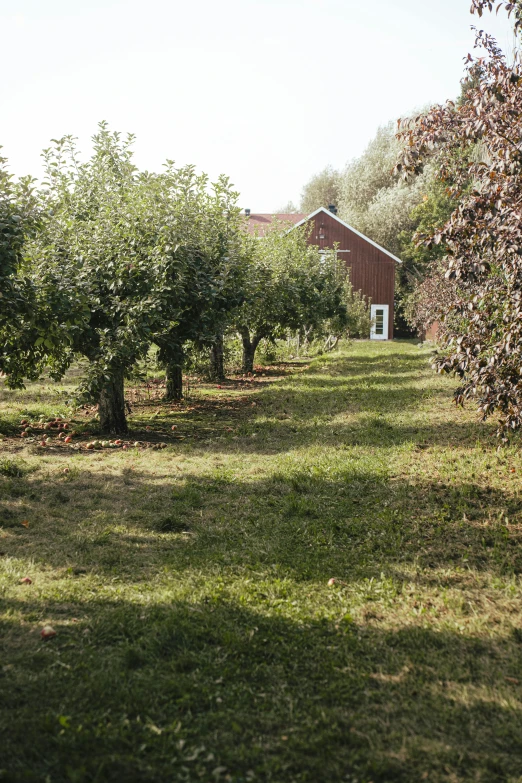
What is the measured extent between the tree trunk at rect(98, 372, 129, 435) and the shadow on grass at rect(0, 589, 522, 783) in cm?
598

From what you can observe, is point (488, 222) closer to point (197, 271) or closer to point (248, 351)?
point (197, 271)

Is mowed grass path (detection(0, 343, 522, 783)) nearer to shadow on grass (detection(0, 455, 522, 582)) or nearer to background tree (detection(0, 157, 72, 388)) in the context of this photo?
shadow on grass (detection(0, 455, 522, 582))

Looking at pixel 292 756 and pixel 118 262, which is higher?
pixel 118 262

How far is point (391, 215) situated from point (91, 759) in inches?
1839

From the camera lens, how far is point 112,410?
10.1 m

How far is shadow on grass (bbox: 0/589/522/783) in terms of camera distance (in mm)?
2846

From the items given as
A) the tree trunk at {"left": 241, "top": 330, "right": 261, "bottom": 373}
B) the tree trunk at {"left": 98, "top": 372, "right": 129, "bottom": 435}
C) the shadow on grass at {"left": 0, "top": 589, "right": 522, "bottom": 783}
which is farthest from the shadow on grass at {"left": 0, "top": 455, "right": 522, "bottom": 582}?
the tree trunk at {"left": 241, "top": 330, "right": 261, "bottom": 373}

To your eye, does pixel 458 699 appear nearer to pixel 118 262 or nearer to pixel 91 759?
pixel 91 759

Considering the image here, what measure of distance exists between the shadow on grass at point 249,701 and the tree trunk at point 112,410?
5.98 meters

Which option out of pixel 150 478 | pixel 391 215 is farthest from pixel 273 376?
pixel 391 215

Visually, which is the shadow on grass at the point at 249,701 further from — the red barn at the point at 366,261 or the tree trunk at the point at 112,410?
the red barn at the point at 366,261

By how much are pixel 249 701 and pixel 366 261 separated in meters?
38.6

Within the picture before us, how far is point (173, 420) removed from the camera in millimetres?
11727

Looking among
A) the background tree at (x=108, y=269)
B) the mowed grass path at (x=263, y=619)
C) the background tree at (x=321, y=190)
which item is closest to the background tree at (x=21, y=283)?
the background tree at (x=108, y=269)
